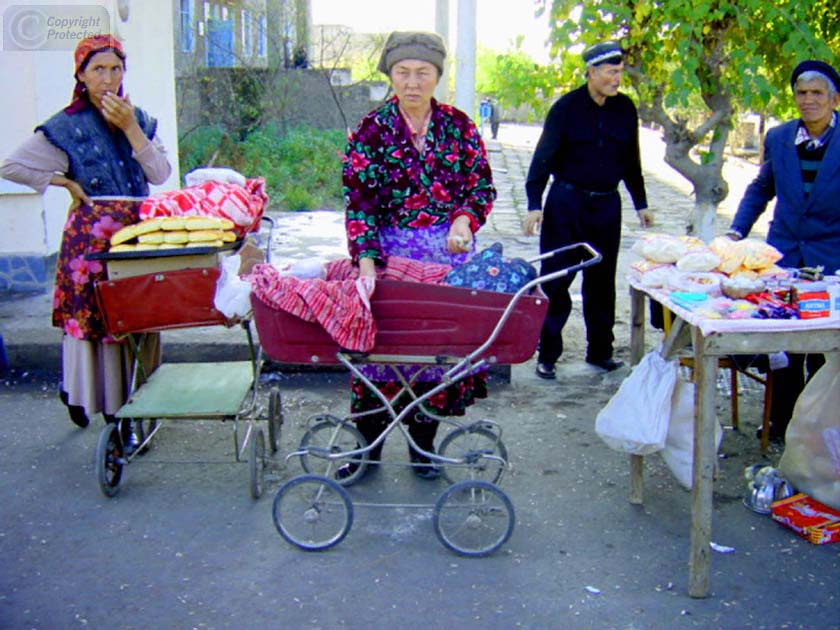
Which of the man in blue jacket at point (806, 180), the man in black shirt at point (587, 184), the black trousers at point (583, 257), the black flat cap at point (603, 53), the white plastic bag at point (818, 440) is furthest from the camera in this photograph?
the black trousers at point (583, 257)

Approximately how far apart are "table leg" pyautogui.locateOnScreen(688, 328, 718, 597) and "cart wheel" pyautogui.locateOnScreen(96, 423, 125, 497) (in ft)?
8.32

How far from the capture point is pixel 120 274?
14.0 feet

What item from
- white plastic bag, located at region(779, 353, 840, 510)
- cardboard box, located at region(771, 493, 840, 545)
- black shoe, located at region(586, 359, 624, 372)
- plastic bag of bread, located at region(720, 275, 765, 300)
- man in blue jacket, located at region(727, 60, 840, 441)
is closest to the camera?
plastic bag of bread, located at region(720, 275, 765, 300)

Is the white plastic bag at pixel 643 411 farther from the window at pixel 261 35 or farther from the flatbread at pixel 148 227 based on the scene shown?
the window at pixel 261 35

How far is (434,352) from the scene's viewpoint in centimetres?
387

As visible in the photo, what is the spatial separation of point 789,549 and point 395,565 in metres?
1.61

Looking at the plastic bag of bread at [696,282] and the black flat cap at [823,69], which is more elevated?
the black flat cap at [823,69]

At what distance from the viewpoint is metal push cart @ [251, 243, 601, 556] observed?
3.78m

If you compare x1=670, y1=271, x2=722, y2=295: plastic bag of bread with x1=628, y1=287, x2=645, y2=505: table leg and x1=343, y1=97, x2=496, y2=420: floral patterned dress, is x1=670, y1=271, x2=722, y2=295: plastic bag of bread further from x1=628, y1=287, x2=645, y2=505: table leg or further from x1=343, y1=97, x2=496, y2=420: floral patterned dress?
x1=343, y1=97, x2=496, y2=420: floral patterned dress

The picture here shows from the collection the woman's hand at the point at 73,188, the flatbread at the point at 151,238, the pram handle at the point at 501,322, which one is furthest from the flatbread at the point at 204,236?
the pram handle at the point at 501,322

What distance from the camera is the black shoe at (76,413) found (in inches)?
200

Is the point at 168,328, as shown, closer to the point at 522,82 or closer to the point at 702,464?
the point at 702,464

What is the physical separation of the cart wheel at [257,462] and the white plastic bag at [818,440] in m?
2.37

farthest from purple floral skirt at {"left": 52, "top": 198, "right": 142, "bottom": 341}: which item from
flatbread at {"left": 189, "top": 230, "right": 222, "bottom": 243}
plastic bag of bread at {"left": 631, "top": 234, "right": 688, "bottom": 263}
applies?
plastic bag of bread at {"left": 631, "top": 234, "right": 688, "bottom": 263}
